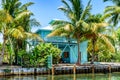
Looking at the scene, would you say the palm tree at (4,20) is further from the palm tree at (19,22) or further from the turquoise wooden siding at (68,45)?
the turquoise wooden siding at (68,45)

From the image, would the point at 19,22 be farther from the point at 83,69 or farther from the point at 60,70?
the point at 83,69

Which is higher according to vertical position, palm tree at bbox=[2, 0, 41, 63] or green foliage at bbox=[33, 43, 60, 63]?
palm tree at bbox=[2, 0, 41, 63]

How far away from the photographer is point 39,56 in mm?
32062

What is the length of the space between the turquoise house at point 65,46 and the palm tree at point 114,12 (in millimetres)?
7381

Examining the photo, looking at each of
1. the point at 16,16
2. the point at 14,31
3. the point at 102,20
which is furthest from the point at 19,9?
the point at 102,20

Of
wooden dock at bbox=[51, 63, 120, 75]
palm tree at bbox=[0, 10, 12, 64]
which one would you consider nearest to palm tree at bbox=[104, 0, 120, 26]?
wooden dock at bbox=[51, 63, 120, 75]

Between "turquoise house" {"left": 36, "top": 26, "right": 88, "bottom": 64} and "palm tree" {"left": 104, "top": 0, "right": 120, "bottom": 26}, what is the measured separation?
24.2 ft

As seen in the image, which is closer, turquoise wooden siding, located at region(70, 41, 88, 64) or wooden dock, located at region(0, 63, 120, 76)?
wooden dock, located at region(0, 63, 120, 76)

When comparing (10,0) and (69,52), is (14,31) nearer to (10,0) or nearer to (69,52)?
(10,0)

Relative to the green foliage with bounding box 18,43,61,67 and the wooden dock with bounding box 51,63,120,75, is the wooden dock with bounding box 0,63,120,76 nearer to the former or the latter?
the wooden dock with bounding box 51,63,120,75

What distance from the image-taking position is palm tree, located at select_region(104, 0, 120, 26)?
31947mm

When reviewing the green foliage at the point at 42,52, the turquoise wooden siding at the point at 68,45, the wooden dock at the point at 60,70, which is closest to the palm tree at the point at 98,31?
the wooden dock at the point at 60,70

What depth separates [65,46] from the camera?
3978cm

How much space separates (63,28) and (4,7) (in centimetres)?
725
